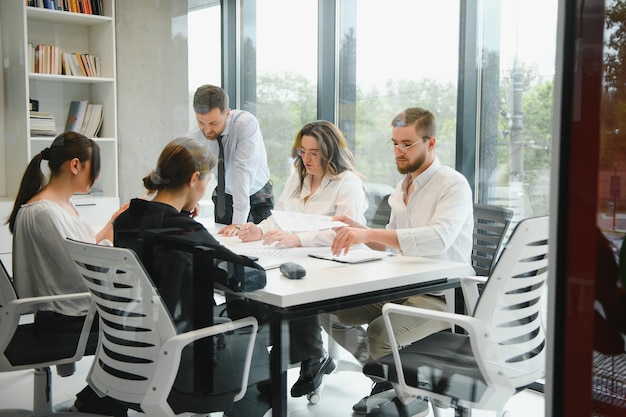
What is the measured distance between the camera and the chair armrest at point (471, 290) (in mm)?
1823

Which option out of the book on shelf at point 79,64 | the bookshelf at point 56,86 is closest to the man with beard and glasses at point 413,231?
the bookshelf at point 56,86

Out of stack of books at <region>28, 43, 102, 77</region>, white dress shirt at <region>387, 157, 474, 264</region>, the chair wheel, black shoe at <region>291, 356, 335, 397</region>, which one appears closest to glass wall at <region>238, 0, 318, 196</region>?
white dress shirt at <region>387, 157, 474, 264</region>

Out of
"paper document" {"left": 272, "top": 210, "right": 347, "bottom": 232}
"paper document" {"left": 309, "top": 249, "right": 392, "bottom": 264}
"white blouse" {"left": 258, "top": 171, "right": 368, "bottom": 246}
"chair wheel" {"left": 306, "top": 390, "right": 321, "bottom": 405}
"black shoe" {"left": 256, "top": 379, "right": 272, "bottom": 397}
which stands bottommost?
"chair wheel" {"left": 306, "top": 390, "right": 321, "bottom": 405}

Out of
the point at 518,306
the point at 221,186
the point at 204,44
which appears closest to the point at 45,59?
the point at 204,44

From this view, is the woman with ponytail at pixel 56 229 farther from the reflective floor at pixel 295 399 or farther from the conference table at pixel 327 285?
the conference table at pixel 327 285

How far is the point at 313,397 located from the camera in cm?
222

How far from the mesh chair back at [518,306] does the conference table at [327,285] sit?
0.16 metres

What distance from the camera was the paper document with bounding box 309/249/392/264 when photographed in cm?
212

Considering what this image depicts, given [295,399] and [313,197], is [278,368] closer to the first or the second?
[295,399]

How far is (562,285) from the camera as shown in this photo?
1189 mm

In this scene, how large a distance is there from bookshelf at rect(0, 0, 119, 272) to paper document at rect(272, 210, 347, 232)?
53 centimetres

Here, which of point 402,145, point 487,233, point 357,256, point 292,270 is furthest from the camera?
point 357,256

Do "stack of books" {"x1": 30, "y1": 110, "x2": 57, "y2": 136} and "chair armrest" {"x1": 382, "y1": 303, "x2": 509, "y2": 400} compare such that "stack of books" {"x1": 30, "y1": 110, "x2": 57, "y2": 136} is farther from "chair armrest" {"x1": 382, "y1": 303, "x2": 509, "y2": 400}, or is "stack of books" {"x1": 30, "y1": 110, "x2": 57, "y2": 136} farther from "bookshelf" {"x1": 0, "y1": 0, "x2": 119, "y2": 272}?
"chair armrest" {"x1": 382, "y1": 303, "x2": 509, "y2": 400}

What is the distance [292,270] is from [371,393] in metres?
0.50
